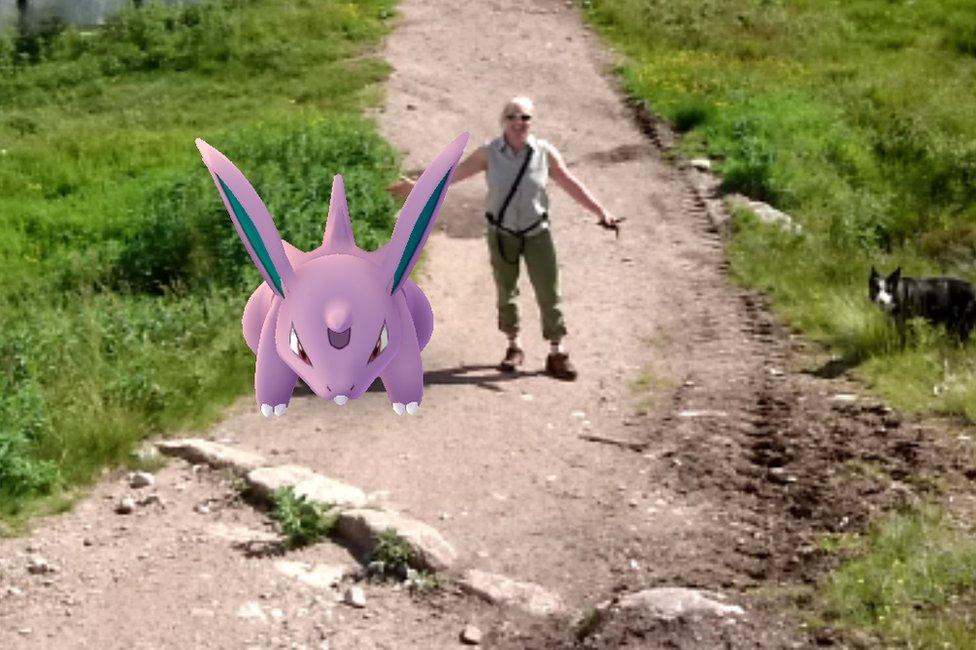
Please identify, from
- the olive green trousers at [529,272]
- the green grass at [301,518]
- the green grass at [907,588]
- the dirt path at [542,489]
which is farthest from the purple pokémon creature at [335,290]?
the olive green trousers at [529,272]

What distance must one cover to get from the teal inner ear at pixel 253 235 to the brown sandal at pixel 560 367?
258 inches

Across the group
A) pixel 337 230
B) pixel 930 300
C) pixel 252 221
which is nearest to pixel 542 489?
pixel 930 300

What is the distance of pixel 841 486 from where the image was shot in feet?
25.0

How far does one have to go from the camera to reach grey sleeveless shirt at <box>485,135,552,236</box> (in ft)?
21.9

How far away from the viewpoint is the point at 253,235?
9.02 ft

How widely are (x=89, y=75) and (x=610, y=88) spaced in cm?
953

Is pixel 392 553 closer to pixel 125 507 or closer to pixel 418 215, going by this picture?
pixel 125 507

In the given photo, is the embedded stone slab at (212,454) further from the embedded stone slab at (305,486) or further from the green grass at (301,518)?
the green grass at (301,518)

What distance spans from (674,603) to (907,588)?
1.04 metres

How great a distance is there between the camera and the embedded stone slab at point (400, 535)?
673 centimetres

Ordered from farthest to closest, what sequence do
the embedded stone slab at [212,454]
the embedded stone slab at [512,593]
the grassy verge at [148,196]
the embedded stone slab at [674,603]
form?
the grassy verge at [148,196] < the embedded stone slab at [212,454] < the embedded stone slab at [512,593] < the embedded stone slab at [674,603]

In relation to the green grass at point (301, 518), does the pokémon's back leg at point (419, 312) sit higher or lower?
higher

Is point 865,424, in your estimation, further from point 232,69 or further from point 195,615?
point 232,69

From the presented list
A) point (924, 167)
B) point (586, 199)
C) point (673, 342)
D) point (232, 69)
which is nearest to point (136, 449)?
point (586, 199)
